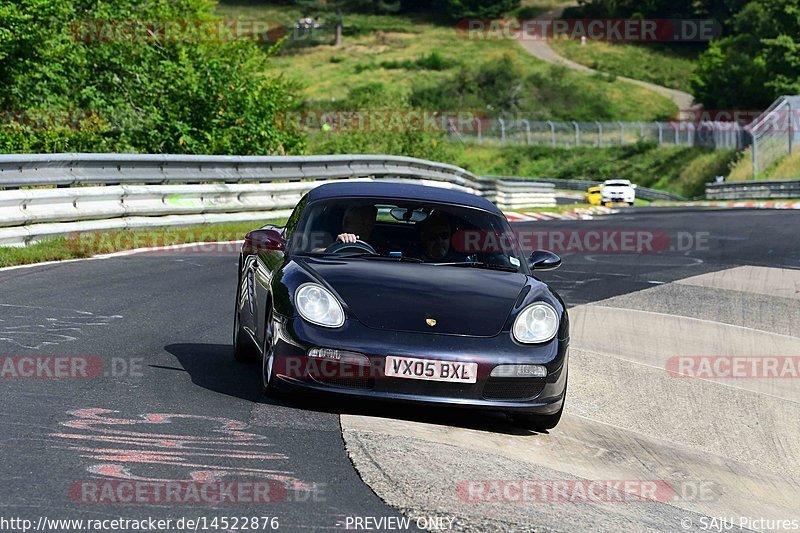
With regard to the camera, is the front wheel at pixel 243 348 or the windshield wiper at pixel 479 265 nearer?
the windshield wiper at pixel 479 265

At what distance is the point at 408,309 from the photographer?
22.0ft

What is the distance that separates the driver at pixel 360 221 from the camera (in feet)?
25.6

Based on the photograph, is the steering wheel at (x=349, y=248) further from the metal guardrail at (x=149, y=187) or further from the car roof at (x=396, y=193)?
the metal guardrail at (x=149, y=187)

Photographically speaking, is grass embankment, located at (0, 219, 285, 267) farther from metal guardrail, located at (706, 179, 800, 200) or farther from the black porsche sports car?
metal guardrail, located at (706, 179, 800, 200)

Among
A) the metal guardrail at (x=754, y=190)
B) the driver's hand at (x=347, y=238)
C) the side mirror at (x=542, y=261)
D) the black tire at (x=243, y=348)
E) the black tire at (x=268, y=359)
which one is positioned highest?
the driver's hand at (x=347, y=238)

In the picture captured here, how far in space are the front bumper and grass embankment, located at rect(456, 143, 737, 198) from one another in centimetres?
5652

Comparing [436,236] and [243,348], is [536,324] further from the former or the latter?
[243,348]

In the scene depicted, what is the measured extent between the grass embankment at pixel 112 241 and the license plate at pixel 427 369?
7782 mm

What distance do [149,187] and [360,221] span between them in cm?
1049

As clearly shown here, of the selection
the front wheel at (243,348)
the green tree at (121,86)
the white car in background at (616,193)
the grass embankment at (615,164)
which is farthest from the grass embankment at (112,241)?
the grass embankment at (615,164)

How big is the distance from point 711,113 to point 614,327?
74.2 meters

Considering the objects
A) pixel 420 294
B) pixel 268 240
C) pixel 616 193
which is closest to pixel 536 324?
pixel 420 294

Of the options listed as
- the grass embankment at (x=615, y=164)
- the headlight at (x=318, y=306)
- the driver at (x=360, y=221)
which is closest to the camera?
the headlight at (x=318, y=306)

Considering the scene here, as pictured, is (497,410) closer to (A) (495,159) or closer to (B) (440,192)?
(B) (440,192)
